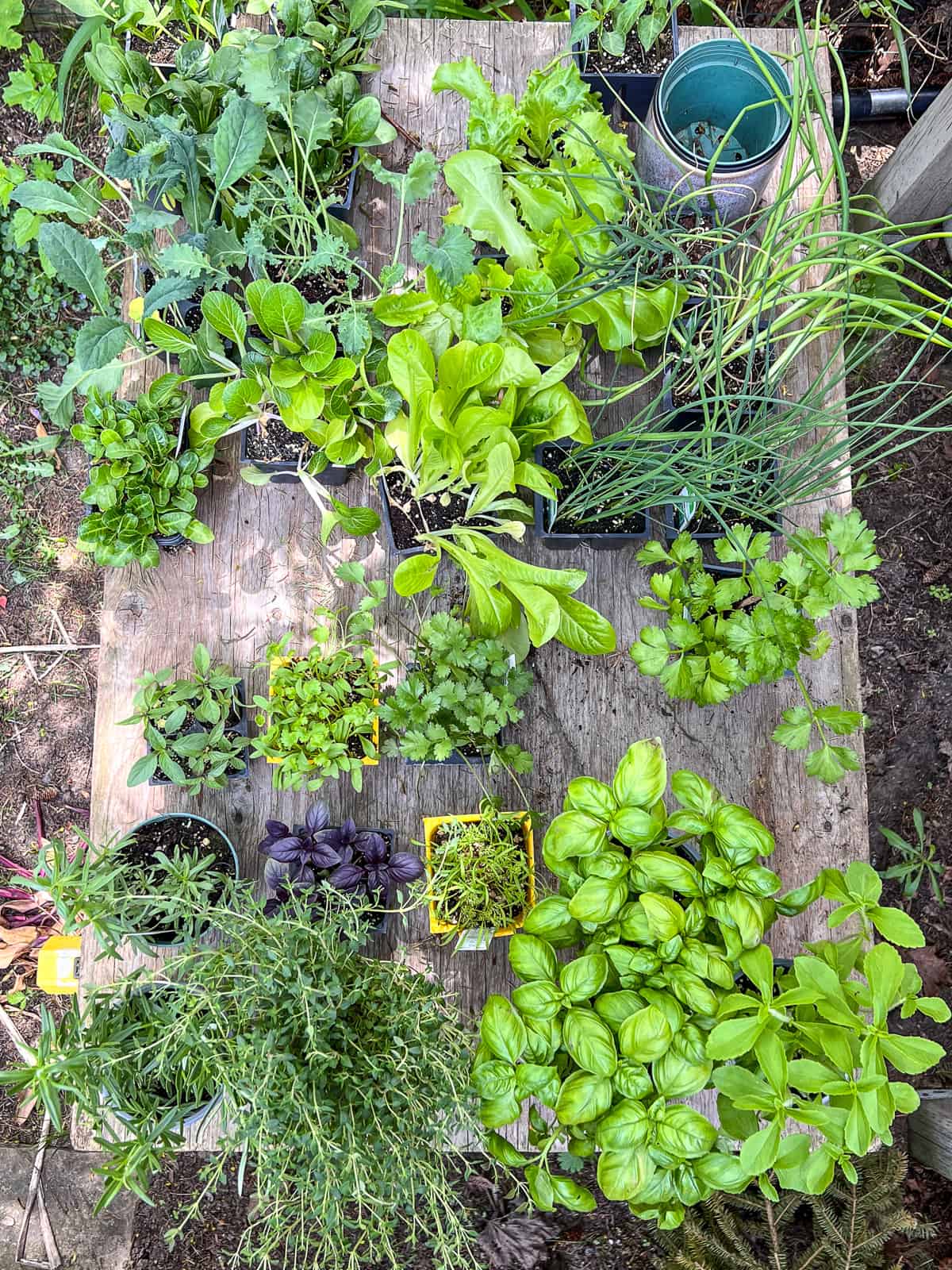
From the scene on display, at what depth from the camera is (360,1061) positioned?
100 cm

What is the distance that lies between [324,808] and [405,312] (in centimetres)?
70

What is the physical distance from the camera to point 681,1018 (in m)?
0.92

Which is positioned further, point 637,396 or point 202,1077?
point 637,396

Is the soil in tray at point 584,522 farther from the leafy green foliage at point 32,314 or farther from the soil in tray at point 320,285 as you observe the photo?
the leafy green foliage at point 32,314

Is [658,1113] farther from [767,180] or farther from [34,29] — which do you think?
[34,29]

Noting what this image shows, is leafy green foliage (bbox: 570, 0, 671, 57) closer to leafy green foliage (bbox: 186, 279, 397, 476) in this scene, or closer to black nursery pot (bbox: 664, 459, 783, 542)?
leafy green foliage (bbox: 186, 279, 397, 476)

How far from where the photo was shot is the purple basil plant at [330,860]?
45.9 inches

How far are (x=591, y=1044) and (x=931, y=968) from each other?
1361 mm

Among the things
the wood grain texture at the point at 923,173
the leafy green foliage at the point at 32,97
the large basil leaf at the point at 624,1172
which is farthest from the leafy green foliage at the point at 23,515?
the wood grain texture at the point at 923,173

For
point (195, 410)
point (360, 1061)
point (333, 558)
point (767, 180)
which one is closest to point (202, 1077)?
point (360, 1061)

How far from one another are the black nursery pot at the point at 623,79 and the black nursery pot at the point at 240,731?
1.06 metres

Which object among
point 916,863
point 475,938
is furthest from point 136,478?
point 916,863

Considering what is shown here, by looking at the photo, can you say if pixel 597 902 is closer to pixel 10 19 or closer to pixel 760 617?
pixel 760 617

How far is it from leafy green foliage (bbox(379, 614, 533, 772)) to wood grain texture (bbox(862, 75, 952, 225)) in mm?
1227
